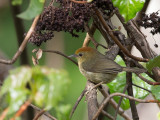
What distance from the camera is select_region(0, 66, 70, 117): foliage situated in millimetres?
816

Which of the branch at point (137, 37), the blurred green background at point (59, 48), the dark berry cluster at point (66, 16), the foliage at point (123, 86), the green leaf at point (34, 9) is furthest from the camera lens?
the blurred green background at point (59, 48)

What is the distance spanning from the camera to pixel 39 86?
0.84 metres

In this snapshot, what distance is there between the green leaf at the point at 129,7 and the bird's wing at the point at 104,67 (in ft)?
3.84

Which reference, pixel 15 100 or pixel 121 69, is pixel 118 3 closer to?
pixel 15 100

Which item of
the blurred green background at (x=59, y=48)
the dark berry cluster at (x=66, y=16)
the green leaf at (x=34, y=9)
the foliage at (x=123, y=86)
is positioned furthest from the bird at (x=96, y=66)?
the green leaf at (x=34, y=9)

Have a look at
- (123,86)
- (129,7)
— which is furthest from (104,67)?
(129,7)

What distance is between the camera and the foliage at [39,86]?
0.82 m

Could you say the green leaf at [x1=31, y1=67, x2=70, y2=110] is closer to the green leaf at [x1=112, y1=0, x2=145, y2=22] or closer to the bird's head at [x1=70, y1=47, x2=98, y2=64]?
the green leaf at [x1=112, y1=0, x2=145, y2=22]

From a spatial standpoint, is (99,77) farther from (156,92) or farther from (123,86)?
(156,92)

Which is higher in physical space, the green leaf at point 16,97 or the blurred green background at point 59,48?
the green leaf at point 16,97

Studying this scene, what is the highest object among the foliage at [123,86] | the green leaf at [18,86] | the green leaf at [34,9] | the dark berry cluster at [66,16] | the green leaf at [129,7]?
the green leaf at [34,9]

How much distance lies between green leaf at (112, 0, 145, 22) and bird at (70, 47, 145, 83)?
3.63 feet

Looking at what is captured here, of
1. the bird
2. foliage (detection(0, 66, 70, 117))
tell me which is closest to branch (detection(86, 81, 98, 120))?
the bird

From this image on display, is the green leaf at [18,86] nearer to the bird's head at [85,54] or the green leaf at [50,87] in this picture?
the green leaf at [50,87]
